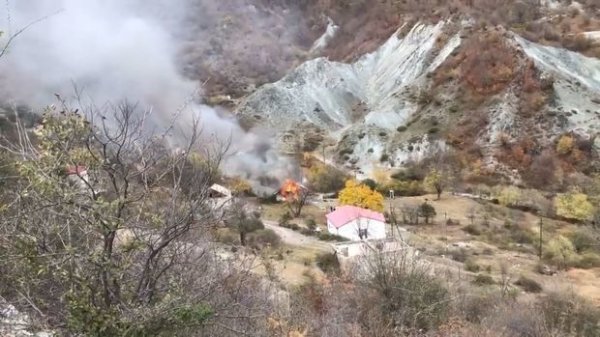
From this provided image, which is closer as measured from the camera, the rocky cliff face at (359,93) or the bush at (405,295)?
the bush at (405,295)

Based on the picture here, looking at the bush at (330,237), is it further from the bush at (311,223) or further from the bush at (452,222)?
the bush at (452,222)

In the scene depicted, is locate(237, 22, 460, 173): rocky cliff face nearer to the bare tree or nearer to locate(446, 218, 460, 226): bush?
locate(446, 218, 460, 226): bush

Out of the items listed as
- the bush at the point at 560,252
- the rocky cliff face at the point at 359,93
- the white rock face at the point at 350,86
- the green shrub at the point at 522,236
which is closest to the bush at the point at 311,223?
the green shrub at the point at 522,236

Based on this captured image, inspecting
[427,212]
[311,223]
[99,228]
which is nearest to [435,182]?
[427,212]

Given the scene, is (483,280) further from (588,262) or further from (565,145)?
(565,145)

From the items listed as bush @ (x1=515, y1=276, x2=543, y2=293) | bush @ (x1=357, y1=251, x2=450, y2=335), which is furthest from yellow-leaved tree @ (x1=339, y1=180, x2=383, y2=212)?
bush @ (x1=357, y1=251, x2=450, y2=335)

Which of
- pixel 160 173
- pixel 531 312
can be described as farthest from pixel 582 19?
pixel 160 173

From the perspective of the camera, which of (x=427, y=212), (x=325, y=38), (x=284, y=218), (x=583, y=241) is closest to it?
(x=583, y=241)
